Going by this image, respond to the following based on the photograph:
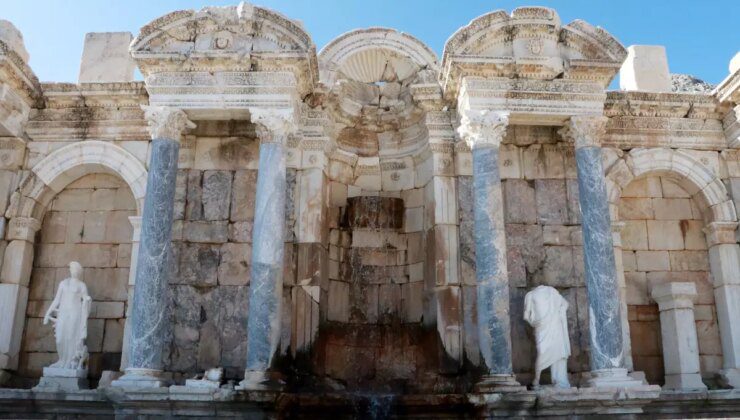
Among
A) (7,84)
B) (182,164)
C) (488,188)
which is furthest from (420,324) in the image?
(7,84)

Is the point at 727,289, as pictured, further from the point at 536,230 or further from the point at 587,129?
the point at 587,129

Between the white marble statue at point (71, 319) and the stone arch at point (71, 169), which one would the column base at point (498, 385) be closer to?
the white marble statue at point (71, 319)

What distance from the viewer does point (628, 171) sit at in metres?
12.1

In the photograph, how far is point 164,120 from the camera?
10.7m

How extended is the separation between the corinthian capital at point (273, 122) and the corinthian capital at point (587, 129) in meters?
4.37

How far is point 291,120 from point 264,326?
311 cm

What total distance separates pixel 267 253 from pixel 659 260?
6.86 metres

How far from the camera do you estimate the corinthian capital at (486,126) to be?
1075cm

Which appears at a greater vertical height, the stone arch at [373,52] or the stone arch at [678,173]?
the stone arch at [373,52]

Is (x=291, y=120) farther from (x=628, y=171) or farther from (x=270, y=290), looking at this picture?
(x=628, y=171)

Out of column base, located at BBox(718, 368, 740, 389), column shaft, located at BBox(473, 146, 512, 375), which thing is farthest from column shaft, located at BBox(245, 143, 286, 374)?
column base, located at BBox(718, 368, 740, 389)

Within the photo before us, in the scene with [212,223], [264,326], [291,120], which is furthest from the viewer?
[212,223]

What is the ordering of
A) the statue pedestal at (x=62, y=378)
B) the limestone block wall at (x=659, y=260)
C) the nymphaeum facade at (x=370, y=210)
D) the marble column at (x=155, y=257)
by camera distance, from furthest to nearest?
1. the limestone block wall at (x=659, y=260)
2. the statue pedestal at (x=62, y=378)
3. the nymphaeum facade at (x=370, y=210)
4. the marble column at (x=155, y=257)

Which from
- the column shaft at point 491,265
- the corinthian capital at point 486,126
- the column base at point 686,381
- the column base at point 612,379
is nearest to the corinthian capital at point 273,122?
the corinthian capital at point 486,126
